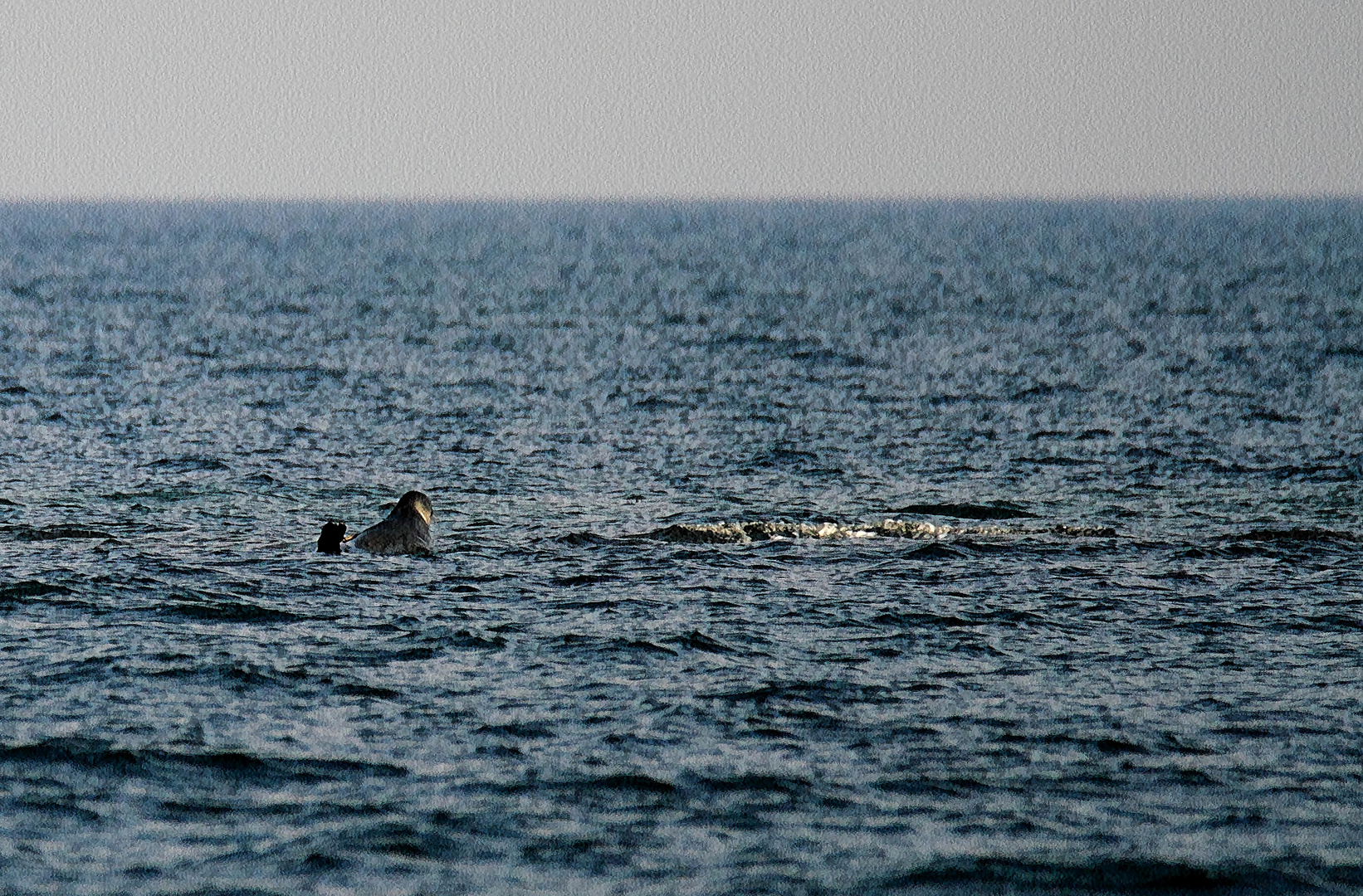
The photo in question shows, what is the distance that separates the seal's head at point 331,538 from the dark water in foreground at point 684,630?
1.52 ft

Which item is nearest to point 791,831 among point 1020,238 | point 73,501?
point 73,501

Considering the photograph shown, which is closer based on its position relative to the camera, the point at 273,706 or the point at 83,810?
the point at 83,810

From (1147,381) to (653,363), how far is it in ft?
52.1

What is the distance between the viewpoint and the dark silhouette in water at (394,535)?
26.4 metres

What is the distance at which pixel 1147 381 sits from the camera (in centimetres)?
5072

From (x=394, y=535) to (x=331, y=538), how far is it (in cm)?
99

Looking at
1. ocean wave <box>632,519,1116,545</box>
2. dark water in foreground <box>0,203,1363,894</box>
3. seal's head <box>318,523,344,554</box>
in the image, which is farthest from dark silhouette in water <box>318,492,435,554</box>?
ocean wave <box>632,519,1116,545</box>

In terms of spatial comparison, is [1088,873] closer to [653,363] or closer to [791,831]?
[791,831]

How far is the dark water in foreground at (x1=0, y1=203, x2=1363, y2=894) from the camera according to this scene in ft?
48.3

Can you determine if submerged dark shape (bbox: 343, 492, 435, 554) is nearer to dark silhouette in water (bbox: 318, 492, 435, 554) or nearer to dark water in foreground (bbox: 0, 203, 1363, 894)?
dark silhouette in water (bbox: 318, 492, 435, 554)

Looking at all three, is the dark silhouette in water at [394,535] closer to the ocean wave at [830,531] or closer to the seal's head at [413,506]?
the seal's head at [413,506]

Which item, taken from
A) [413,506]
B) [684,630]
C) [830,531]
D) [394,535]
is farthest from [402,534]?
[830,531]

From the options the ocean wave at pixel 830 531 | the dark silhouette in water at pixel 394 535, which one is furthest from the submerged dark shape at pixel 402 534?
the ocean wave at pixel 830 531

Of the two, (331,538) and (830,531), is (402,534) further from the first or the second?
(830,531)
